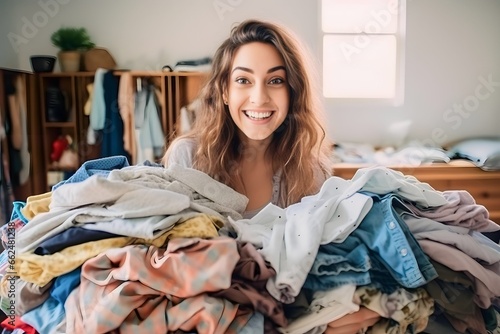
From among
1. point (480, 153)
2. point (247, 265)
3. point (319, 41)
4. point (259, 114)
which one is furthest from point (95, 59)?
point (247, 265)

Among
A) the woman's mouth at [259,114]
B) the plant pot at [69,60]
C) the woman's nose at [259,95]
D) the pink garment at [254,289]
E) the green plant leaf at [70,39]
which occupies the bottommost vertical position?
the pink garment at [254,289]

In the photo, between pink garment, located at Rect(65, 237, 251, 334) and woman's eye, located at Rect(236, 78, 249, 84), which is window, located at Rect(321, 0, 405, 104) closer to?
woman's eye, located at Rect(236, 78, 249, 84)

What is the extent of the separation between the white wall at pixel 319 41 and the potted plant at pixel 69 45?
0.15m

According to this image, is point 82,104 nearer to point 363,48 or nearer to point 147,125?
point 147,125

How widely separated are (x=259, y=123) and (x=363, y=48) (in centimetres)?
236

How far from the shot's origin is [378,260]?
0.50m

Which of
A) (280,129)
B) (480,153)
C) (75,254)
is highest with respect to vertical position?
(280,129)

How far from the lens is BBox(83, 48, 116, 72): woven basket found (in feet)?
9.04

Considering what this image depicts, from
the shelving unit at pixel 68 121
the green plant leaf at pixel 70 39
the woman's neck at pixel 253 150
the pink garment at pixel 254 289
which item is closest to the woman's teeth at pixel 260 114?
the woman's neck at pixel 253 150

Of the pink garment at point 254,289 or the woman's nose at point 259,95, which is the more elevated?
the woman's nose at point 259,95

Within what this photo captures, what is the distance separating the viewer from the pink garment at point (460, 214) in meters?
0.55

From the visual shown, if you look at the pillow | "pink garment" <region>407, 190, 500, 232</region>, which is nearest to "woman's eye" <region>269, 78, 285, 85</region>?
"pink garment" <region>407, 190, 500, 232</region>

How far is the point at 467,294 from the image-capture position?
19.4 inches

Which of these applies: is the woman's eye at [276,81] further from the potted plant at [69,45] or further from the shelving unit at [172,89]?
the potted plant at [69,45]
